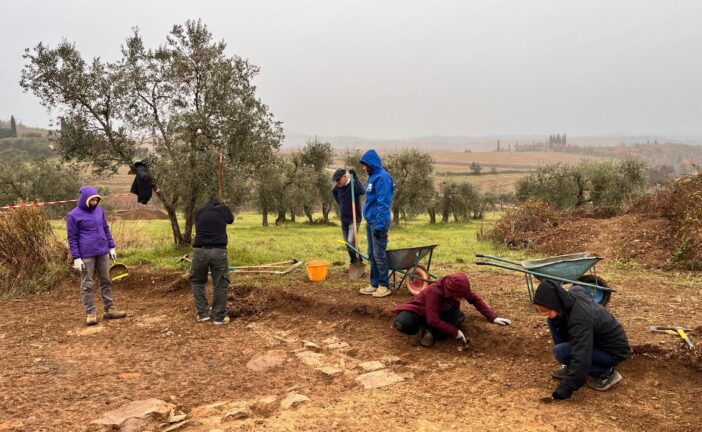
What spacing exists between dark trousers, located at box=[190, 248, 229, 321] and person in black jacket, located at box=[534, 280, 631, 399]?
437cm

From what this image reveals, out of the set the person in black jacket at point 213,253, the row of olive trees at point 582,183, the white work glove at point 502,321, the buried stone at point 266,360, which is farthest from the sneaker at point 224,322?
the row of olive trees at point 582,183

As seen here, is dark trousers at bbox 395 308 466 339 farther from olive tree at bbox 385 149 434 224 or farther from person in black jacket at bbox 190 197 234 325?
olive tree at bbox 385 149 434 224

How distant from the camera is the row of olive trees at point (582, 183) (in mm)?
34969

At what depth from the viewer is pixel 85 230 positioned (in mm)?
6785

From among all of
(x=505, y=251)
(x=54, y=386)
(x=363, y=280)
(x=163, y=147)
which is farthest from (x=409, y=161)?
(x=54, y=386)

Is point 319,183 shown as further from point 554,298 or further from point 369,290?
point 554,298

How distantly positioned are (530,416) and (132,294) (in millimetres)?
7668

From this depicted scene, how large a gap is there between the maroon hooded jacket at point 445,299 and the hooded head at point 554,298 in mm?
1073

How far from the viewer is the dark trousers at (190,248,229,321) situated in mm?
6555

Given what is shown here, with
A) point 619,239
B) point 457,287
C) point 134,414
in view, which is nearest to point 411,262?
point 457,287

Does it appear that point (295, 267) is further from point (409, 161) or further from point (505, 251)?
point (409, 161)

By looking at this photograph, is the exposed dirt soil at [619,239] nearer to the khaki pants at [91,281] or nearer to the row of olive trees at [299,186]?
the khaki pants at [91,281]

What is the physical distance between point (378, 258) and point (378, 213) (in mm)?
736

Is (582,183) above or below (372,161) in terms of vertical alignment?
below
